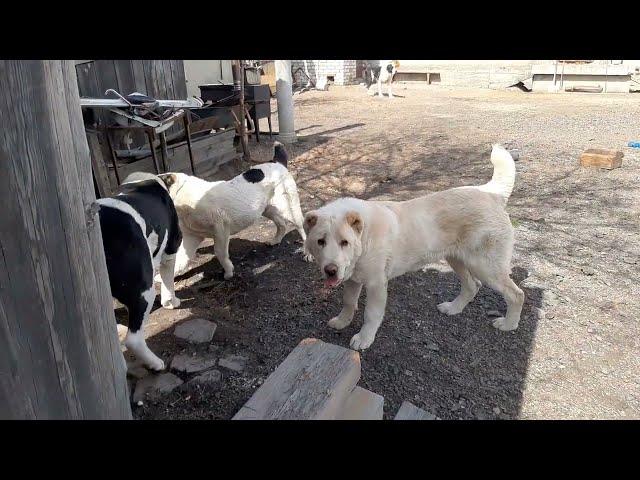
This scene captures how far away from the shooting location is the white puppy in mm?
5016

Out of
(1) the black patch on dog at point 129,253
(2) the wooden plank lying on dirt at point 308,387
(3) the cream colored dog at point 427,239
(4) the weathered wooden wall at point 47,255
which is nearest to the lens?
(4) the weathered wooden wall at point 47,255

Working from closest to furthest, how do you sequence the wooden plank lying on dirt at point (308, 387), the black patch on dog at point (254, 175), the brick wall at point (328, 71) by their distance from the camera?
the wooden plank lying on dirt at point (308, 387) → the black patch on dog at point (254, 175) → the brick wall at point (328, 71)

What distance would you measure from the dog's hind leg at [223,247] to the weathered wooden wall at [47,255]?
327cm

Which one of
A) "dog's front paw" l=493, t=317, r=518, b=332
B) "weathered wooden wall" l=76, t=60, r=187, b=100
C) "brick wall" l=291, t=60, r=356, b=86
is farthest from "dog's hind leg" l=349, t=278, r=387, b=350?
"brick wall" l=291, t=60, r=356, b=86

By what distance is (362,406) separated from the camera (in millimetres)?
2127

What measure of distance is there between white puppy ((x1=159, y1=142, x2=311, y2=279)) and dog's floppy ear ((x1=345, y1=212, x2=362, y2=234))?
1979 millimetres

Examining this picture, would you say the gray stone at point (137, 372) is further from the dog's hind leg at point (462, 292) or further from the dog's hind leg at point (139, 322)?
the dog's hind leg at point (462, 292)

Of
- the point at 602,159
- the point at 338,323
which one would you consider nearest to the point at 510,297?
the point at 338,323

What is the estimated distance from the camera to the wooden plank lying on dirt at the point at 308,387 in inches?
71.2

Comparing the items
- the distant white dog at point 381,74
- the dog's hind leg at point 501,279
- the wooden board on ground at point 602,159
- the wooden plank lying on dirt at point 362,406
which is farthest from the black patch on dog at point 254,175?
the distant white dog at point 381,74

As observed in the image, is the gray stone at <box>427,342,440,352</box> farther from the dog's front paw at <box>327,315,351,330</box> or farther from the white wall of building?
the white wall of building

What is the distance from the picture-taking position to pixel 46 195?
1.44 metres
